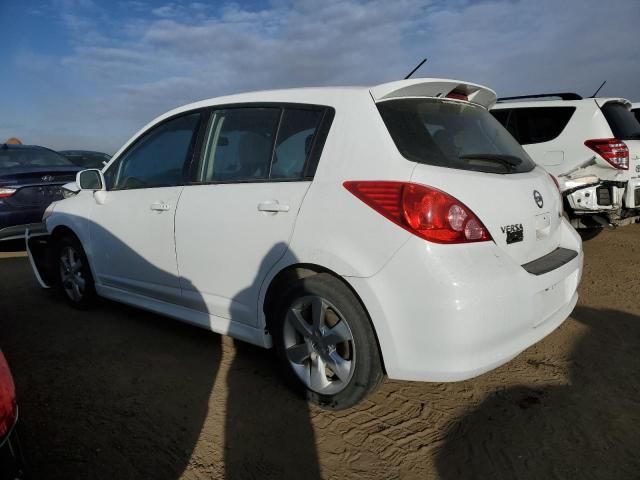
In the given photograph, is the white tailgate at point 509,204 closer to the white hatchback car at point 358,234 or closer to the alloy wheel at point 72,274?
the white hatchback car at point 358,234

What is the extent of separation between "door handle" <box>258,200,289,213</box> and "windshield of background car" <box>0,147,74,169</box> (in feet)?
18.3

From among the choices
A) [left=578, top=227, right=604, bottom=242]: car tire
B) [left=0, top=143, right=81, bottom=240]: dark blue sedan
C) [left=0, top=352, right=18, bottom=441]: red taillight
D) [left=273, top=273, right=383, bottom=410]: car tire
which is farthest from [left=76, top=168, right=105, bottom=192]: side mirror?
[left=578, top=227, right=604, bottom=242]: car tire

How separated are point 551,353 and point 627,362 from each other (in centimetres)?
43

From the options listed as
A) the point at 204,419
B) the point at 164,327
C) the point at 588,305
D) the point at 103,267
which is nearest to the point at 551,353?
the point at 588,305

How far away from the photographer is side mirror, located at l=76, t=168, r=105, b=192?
3832 millimetres

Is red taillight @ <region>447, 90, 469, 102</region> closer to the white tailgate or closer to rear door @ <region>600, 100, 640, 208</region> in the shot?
the white tailgate

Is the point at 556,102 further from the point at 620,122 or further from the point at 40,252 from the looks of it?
the point at 40,252

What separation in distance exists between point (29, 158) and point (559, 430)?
25.6 ft

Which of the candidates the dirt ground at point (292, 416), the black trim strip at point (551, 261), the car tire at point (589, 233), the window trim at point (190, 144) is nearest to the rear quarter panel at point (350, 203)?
the black trim strip at point (551, 261)

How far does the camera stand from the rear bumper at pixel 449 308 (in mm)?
2096

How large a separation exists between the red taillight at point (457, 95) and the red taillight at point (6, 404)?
8.08ft

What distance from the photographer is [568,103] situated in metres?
5.84

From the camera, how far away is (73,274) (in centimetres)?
427

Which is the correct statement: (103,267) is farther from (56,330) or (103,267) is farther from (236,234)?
(236,234)
